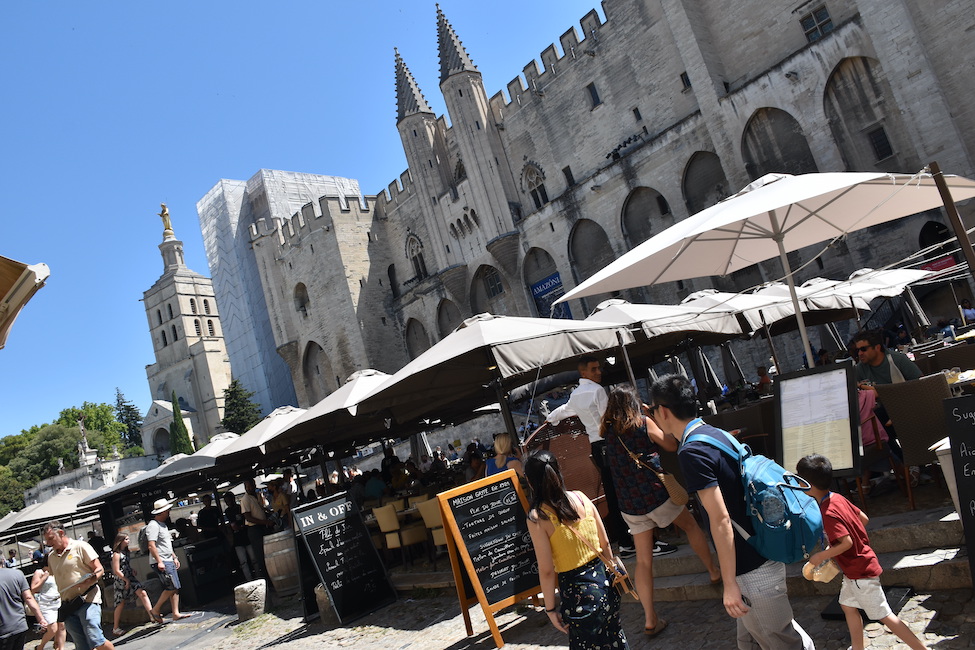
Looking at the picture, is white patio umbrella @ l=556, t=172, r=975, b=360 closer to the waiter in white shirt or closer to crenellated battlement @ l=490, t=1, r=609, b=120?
the waiter in white shirt

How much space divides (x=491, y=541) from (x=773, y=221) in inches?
138

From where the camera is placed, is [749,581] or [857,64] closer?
[749,581]

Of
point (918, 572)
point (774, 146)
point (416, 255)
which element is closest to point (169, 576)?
point (918, 572)

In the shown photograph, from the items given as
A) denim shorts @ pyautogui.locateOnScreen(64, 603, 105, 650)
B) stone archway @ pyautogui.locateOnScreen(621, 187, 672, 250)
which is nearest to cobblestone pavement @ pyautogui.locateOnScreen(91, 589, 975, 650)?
denim shorts @ pyautogui.locateOnScreen(64, 603, 105, 650)

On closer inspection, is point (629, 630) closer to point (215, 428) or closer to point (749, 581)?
point (749, 581)

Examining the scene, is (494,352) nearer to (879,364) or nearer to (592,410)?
(592,410)

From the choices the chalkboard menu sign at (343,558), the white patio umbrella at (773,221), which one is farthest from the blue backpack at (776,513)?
the chalkboard menu sign at (343,558)

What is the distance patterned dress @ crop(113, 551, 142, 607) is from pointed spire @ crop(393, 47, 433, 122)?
2565 cm

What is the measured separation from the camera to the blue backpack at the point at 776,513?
286cm

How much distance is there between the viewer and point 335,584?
24.6 ft

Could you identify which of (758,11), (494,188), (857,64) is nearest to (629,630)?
(857,64)

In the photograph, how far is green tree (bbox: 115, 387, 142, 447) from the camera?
92.9 metres

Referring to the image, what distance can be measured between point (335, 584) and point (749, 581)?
549cm

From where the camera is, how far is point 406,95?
110 feet
